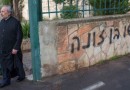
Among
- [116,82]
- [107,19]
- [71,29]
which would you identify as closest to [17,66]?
[71,29]

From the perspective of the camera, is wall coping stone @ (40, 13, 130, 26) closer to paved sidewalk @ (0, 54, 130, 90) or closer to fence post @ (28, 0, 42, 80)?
fence post @ (28, 0, 42, 80)

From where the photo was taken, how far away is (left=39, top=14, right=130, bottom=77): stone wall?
6.07 metres

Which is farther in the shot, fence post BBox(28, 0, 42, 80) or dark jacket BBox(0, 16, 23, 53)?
fence post BBox(28, 0, 42, 80)

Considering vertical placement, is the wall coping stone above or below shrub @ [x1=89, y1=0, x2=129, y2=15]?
below

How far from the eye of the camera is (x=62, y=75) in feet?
20.9

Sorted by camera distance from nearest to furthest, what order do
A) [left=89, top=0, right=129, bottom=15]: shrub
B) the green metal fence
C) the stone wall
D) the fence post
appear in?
the fence post < the stone wall < the green metal fence < [left=89, top=0, right=129, bottom=15]: shrub

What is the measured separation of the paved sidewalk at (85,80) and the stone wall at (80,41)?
0.19 meters

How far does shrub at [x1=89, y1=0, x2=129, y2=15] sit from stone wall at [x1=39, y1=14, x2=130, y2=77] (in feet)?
0.97

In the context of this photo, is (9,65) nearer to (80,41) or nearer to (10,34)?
(10,34)

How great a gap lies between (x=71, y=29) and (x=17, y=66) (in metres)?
1.34

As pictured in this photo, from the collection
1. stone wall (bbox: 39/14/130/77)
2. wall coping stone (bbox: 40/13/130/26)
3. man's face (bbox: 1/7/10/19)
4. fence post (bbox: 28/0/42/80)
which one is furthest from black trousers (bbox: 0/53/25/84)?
wall coping stone (bbox: 40/13/130/26)

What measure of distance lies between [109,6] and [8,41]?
3.04 meters

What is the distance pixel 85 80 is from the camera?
6.09 metres

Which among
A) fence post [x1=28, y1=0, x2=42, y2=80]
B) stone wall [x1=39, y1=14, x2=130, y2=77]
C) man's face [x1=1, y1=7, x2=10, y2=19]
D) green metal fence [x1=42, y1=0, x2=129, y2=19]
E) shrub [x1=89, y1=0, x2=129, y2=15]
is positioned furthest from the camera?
shrub [x1=89, y1=0, x2=129, y2=15]
